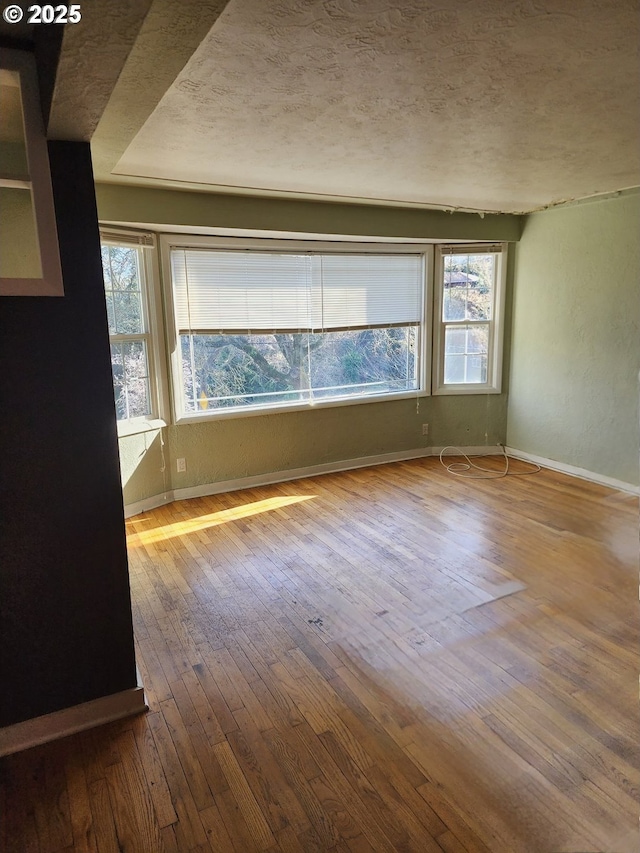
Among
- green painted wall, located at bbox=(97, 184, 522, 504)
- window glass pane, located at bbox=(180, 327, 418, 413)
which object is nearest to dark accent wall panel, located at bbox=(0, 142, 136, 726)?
green painted wall, located at bbox=(97, 184, 522, 504)

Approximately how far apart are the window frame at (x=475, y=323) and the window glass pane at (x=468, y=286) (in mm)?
47

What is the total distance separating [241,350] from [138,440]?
44.1 inches

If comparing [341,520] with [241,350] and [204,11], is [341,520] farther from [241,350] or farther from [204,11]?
[204,11]

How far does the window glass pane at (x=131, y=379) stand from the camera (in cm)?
386

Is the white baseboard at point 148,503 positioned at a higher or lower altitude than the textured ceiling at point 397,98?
lower

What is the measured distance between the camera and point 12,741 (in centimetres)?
186

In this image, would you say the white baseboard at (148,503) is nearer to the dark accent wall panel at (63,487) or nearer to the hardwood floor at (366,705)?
the hardwood floor at (366,705)

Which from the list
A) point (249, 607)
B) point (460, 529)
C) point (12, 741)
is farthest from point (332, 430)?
point (12, 741)

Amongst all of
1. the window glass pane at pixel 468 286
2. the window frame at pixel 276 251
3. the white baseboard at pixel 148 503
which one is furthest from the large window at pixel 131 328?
the window glass pane at pixel 468 286

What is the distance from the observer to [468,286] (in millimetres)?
5180

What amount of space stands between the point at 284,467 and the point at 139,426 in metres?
1.37

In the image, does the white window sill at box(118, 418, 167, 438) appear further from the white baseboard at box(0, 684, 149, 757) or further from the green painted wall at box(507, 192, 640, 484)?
the green painted wall at box(507, 192, 640, 484)

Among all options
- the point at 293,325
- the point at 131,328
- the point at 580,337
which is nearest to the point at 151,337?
the point at 131,328

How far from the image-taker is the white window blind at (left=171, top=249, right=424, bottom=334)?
414 cm
